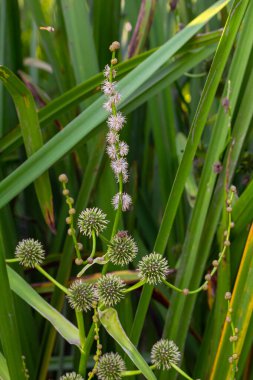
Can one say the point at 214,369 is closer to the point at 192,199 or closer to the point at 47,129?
the point at 192,199

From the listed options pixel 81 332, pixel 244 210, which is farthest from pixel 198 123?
pixel 81 332

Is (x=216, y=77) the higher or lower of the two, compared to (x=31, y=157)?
higher

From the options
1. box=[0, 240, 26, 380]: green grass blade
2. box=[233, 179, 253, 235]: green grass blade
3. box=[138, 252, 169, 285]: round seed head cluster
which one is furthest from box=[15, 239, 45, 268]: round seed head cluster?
box=[233, 179, 253, 235]: green grass blade

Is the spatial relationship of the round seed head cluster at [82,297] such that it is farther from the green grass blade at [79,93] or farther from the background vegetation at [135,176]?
the green grass blade at [79,93]

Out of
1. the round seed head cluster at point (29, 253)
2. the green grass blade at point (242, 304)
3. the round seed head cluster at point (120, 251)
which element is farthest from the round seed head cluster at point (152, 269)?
the green grass blade at point (242, 304)

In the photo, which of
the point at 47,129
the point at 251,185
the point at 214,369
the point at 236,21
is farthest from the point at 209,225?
the point at 47,129

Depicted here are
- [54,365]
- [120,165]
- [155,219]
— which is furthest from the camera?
[155,219]

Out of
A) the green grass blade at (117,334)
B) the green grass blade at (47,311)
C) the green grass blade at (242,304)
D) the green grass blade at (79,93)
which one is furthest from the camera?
the green grass blade at (79,93)

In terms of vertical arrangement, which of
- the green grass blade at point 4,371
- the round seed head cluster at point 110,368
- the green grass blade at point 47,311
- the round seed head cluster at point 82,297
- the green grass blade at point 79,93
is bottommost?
the round seed head cluster at point 110,368
